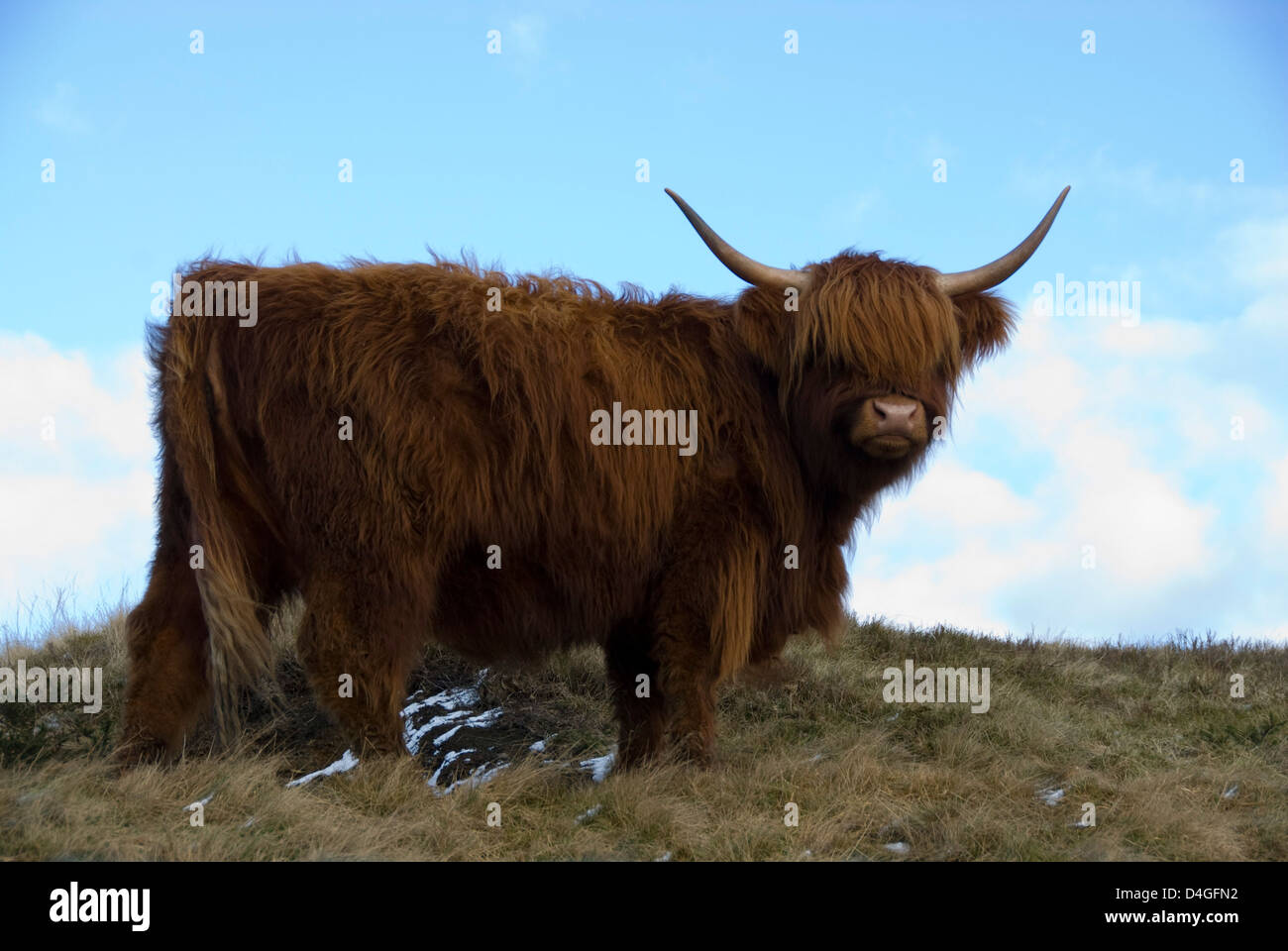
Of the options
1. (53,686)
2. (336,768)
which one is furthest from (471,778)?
(53,686)

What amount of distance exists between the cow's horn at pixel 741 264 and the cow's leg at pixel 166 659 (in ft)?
8.90

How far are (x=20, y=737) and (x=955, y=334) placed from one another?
188 inches

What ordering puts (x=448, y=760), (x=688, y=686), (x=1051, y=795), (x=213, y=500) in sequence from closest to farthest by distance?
(x=213, y=500) < (x=688, y=686) < (x=1051, y=795) < (x=448, y=760)

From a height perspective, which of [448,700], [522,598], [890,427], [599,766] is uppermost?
[890,427]

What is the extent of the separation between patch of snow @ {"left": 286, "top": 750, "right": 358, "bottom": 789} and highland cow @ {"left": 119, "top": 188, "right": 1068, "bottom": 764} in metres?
0.32

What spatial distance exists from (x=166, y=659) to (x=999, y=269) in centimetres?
435

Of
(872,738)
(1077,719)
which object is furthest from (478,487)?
(1077,719)

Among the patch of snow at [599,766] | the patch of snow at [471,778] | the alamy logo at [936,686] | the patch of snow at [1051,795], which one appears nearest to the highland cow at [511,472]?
the patch of snow at [599,766]

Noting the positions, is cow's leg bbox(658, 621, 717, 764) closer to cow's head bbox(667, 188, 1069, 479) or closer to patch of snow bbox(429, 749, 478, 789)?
cow's head bbox(667, 188, 1069, 479)

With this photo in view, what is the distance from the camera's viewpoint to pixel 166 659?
15.9ft

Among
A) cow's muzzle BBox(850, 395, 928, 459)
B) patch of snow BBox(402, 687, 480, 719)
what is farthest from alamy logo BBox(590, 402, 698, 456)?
patch of snow BBox(402, 687, 480, 719)

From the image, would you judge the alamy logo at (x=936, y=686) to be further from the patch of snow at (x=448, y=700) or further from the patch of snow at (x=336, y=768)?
the patch of snow at (x=336, y=768)
